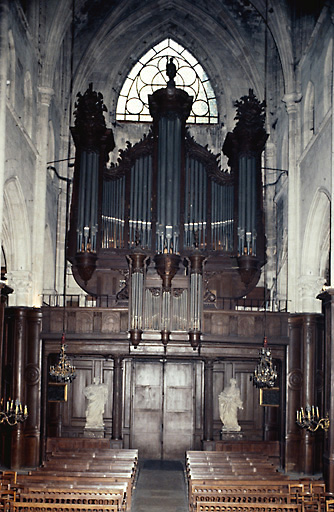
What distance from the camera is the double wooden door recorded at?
2866cm

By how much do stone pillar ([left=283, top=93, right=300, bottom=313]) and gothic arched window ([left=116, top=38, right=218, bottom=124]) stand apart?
6287mm

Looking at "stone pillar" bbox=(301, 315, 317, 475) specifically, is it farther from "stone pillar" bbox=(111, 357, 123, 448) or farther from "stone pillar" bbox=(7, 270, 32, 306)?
"stone pillar" bbox=(7, 270, 32, 306)

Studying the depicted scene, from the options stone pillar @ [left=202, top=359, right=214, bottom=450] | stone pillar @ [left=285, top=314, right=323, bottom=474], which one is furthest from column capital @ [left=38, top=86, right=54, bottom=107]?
stone pillar @ [left=285, top=314, right=323, bottom=474]

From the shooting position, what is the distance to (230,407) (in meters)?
27.5

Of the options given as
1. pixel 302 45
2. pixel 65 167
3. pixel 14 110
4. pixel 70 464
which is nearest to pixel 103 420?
pixel 70 464

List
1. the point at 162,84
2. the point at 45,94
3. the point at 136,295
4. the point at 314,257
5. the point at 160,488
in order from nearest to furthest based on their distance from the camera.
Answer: the point at 160,488, the point at 136,295, the point at 314,257, the point at 45,94, the point at 162,84

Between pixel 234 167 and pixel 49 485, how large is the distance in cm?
1338

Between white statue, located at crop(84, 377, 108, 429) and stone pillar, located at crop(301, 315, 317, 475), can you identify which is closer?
stone pillar, located at crop(301, 315, 317, 475)

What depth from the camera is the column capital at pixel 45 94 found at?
26.4m

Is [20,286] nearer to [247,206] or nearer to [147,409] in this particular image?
[147,409]

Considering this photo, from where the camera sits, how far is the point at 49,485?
18.2 metres

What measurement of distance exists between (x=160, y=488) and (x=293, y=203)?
1034 centimetres

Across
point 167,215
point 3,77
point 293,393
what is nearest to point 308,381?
point 293,393

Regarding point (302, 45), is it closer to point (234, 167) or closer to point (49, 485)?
point (234, 167)
